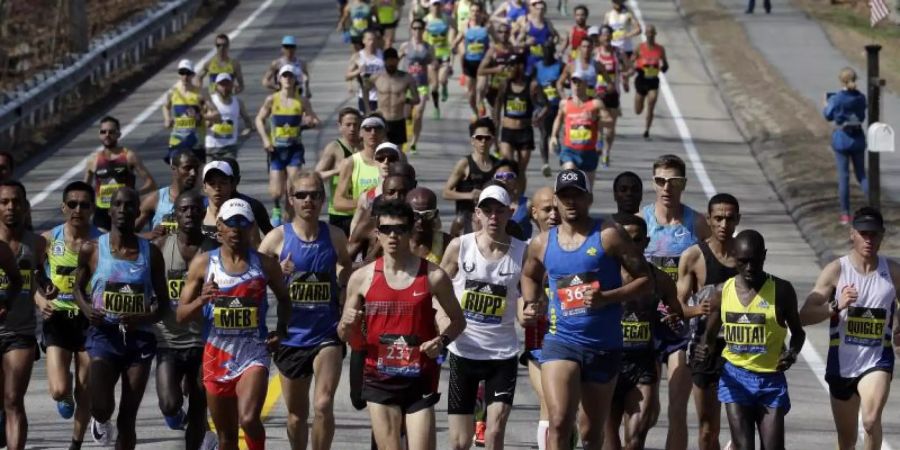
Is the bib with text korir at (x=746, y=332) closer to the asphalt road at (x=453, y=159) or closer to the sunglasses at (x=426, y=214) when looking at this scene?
the sunglasses at (x=426, y=214)

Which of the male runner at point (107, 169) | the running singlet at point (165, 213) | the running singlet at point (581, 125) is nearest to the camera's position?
the running singlet at point (165, 213)

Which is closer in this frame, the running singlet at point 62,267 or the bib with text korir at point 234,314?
the bib with text korir at point 234,314

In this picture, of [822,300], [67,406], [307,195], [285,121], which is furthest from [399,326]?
[285,121]

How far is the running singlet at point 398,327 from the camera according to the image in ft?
37.3

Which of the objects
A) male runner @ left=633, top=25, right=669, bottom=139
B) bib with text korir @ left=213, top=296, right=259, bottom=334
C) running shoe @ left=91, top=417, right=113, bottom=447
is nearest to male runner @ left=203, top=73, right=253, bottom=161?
running shoe @ left=91, top=417, right=113, bottom=447

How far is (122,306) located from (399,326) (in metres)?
2.47

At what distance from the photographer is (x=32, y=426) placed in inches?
594

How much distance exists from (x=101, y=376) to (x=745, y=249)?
13.8 feet

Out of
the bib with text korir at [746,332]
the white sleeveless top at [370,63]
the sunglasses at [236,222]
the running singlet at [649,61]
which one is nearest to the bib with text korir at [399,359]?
the sunglasses at [236,222]

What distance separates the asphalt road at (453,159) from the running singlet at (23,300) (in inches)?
47.9

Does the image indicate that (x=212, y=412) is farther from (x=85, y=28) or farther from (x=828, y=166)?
(x=85, y=28)

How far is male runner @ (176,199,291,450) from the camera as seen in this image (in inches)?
476

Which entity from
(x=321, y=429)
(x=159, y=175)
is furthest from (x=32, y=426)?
(x=159, y=175)

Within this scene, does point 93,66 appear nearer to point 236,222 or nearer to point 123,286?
point 123,286
